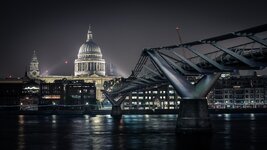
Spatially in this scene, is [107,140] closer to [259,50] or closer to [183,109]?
[183,109]

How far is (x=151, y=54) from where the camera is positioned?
275ft

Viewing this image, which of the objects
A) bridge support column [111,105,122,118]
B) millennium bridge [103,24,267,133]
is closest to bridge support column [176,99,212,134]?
millennium bridge [103,24,267,133]

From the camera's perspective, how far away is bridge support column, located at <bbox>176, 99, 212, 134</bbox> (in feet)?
244

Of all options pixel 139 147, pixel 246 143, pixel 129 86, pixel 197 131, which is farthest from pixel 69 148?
pixel 129 86

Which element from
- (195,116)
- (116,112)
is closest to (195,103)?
(195,116)

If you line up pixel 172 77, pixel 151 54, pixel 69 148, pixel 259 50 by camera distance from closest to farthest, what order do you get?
pixel 259 50
pixel 69 148
pixel 172 77
pixel 151 54

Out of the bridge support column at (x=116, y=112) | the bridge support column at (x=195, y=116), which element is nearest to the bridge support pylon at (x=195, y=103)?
the bridge support column at (x=195, y=116)

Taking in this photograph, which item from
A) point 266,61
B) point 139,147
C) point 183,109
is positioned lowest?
point 139,147

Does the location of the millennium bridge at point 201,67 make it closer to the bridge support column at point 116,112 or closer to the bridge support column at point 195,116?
the bridge support column at point 195,116

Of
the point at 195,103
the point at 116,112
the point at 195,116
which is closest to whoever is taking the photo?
the point at 195,103

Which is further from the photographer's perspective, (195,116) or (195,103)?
(195,116)

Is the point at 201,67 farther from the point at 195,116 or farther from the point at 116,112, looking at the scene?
the point at 116,112

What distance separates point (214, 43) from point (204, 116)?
11.5 meters

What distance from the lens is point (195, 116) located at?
74.6 metres
